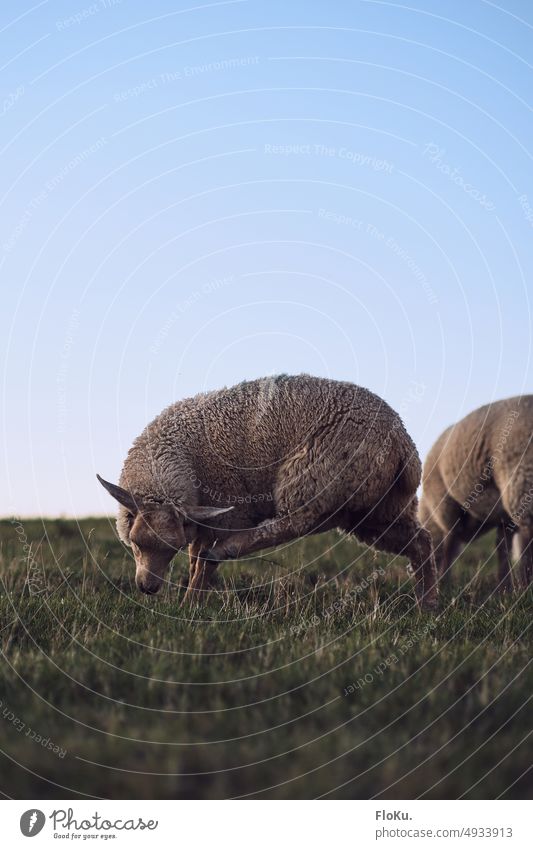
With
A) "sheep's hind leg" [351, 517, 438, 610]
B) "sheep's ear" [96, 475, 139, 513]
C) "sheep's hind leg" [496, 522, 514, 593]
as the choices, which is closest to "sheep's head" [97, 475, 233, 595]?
"sheep's ear" [96, 475, 139, 513]

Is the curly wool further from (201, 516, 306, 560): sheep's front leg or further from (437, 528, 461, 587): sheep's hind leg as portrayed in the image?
(437, 528, 461, 587): sheep's hind leg

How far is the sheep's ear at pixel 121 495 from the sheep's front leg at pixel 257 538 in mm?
799

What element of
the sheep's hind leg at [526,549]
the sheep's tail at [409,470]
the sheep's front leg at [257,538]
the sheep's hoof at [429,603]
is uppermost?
the sheep's tail at [409,470]

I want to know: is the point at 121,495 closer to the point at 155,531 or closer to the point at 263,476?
the point at 155,531

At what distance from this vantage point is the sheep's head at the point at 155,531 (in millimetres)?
7559

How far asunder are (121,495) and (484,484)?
4557 mm

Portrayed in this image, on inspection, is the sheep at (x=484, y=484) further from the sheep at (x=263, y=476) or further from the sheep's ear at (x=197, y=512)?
the sheep's ear at (x=197, y=512)

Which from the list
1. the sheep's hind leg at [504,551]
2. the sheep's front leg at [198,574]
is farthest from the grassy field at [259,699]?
the sheep's hind leg at [504,551]

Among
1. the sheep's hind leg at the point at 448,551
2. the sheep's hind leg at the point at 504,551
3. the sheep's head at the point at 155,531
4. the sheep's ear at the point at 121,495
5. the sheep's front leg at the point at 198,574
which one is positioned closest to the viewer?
the sheep's ear at the point at 121,495

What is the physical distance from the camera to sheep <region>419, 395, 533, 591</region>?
921cm

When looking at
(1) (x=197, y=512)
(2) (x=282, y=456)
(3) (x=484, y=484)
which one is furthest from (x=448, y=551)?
(1) (x=197, y=512)

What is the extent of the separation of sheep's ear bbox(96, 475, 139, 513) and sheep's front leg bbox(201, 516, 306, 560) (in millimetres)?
799

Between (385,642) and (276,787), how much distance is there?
2.34m
